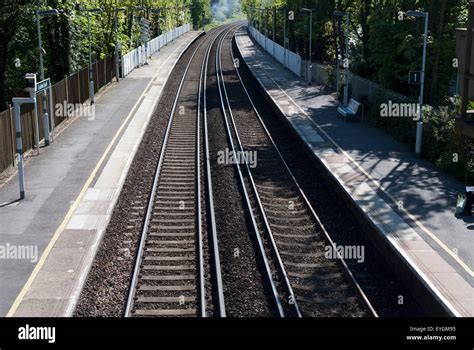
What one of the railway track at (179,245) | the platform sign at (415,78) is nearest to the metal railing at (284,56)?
the railway track at (179,245)

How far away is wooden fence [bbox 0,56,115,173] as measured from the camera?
20250mm

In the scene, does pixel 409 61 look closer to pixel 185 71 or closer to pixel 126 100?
pixel 126 100

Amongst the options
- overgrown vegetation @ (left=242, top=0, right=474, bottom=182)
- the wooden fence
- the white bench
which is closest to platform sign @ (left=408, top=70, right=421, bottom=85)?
overgrown vegetation @ (left=242, top=0, right=474, bottom=182)

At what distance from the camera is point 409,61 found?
29.6 metres

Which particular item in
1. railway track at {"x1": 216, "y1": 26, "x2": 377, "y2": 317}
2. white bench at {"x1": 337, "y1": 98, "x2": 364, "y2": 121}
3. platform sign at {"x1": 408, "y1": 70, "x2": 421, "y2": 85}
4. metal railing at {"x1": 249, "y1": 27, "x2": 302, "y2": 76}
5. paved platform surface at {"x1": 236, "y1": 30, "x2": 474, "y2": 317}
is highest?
platform sign at {"x1": 408, "y1": 70, "x2": 421, "y2": 85}

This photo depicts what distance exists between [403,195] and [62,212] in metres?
9.42

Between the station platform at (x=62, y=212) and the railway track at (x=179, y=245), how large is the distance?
3.67ft

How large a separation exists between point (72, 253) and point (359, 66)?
2799 cm

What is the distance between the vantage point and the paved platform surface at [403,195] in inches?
500

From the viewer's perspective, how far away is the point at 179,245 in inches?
596

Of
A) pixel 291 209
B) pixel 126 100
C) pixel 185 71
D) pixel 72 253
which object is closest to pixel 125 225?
pixel 72 253

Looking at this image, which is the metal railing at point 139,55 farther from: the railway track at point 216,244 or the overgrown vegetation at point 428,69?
the railway track at point 216,244

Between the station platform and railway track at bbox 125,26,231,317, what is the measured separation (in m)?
1.12

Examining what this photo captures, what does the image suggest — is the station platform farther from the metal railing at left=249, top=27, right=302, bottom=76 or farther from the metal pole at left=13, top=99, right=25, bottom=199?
the metal railing at left=249, top=27, right=302, bottom=76
